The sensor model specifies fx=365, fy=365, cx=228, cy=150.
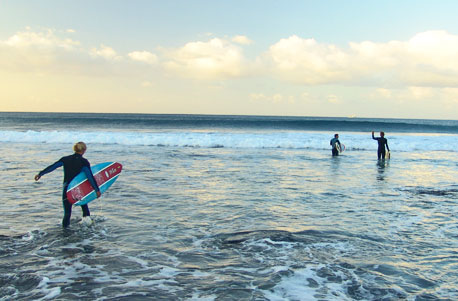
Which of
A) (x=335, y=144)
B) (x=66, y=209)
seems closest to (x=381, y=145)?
(x=335, y=144)

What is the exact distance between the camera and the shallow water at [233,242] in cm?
487

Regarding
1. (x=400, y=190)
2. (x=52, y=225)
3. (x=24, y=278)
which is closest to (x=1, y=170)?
(x=52, y=225)

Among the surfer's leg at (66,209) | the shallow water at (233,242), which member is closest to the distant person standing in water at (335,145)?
the shallow water at (233,242)

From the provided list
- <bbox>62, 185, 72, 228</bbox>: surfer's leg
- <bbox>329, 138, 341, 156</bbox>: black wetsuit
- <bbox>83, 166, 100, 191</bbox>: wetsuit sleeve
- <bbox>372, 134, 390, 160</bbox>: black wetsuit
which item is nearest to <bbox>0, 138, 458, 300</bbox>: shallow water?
<bbox>62, 185, 72, 228</bbox>: surfer's leg

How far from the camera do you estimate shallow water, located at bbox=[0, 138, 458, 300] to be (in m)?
4.87

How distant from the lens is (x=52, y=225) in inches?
Answer: 295

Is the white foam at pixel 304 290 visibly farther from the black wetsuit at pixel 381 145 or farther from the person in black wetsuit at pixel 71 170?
the black wetsuit at pixel 381 145

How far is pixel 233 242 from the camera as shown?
21.7 ft

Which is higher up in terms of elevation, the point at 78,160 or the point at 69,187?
the point at 78,160

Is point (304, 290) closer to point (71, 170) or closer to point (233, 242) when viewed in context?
point (233, 242)

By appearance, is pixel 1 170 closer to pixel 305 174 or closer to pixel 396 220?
pixel 305 174

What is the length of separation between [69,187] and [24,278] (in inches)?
101

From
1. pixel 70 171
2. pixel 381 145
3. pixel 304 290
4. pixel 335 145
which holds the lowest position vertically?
pixel 304 290

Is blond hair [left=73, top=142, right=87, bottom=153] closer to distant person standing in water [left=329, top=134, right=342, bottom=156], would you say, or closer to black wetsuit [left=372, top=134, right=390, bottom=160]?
black wetsuit [left=372, top=134, right=390, bottom=160]
